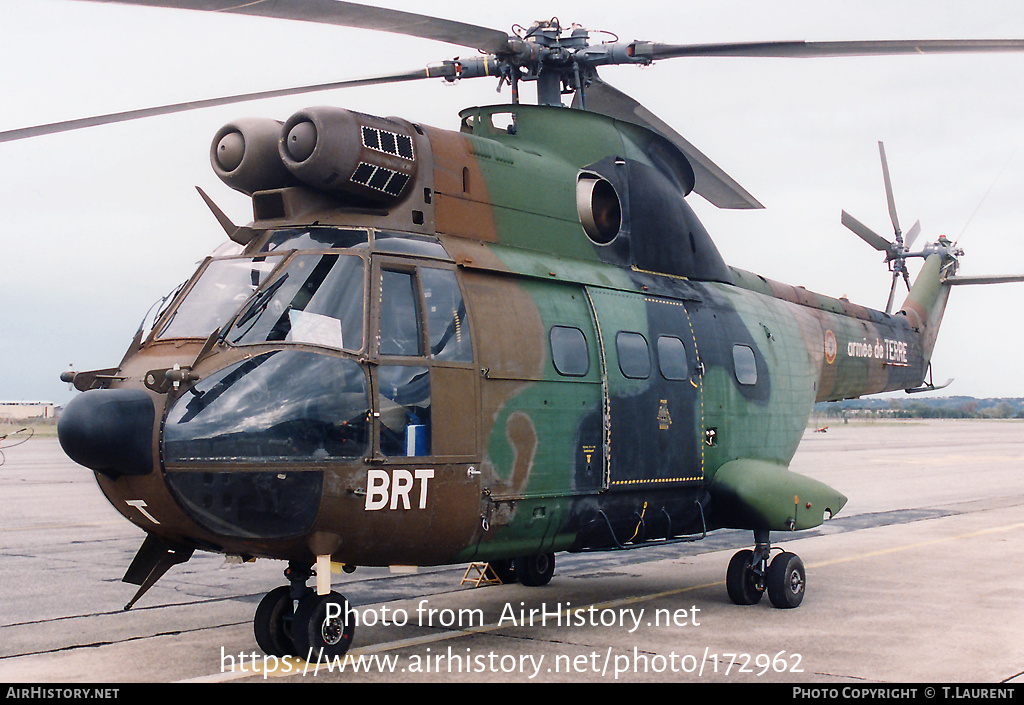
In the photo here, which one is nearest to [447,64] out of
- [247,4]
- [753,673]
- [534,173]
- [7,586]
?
[534,173]

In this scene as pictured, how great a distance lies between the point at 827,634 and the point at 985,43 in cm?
512

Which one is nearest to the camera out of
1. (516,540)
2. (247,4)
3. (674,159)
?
(247,4)

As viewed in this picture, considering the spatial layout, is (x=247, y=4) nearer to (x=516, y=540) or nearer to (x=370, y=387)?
(x=370, y=387)

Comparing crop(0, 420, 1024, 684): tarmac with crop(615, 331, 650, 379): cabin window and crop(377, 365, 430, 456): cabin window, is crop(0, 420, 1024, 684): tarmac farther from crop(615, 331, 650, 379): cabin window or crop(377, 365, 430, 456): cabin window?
crop(615, 331, 650, 379): cabin window

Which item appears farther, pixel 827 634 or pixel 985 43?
pixel 827 634

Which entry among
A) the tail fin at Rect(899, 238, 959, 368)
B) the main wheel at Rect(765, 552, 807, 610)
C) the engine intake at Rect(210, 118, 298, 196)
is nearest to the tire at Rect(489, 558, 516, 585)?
the main wheel at Rect(765, 552, 807, 610)

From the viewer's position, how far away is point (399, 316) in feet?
23.7

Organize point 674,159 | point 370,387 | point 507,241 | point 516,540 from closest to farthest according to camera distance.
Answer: point 370,387 < point 516,540 < point 507,241 < point 674,159

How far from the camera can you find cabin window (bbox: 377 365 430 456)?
6.88 meters

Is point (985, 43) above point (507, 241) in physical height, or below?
above

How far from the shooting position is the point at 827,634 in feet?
28.7

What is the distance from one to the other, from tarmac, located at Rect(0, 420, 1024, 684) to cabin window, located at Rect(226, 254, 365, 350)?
232cm

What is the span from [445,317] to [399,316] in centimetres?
39

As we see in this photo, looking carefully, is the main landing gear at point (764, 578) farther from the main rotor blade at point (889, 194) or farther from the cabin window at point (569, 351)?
the main rotor blade at point (889, 194)
